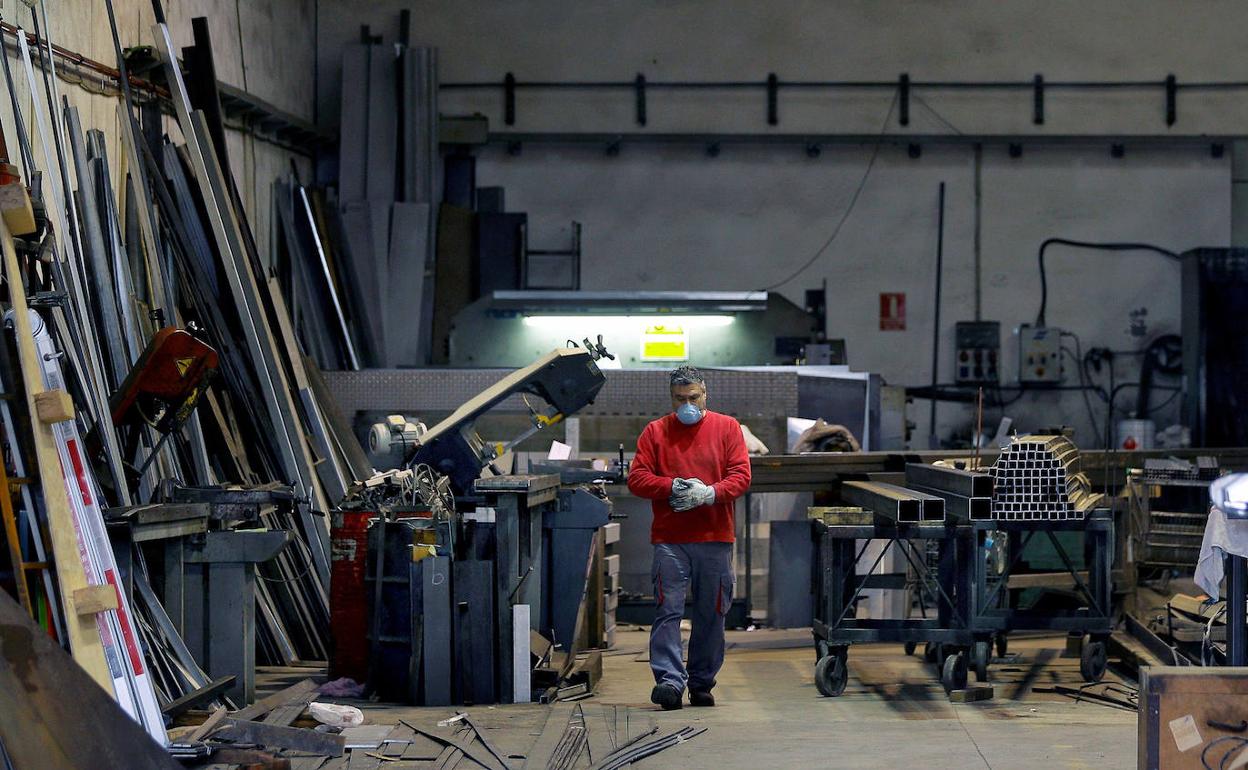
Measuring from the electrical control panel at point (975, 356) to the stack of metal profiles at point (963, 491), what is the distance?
3.88 metres

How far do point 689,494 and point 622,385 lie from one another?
2622 mm

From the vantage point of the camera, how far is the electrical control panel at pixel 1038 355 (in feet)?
30.4

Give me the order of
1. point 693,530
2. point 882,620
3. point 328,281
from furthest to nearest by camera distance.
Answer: point 328,281, point 882,620, point 693,530

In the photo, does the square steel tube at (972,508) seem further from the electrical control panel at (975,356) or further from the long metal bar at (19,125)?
the electrical control panel at (975,356)

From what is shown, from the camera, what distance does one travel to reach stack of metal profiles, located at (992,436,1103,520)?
5.04 metres

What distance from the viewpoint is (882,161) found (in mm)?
9484

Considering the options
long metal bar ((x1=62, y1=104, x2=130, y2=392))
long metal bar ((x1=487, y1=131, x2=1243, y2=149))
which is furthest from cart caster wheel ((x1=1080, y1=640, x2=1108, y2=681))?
long metal bar ((x1=487, y1=131, x2=1243, y2=149))

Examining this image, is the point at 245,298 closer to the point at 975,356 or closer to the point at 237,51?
the point at 237,51

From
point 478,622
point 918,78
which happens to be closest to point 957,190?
point 918,78

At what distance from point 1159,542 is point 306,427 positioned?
4.14 m

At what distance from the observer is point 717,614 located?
4980 millimetres

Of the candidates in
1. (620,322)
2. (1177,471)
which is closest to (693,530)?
(1177,471)

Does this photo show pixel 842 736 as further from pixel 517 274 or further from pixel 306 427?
pixel 517 274

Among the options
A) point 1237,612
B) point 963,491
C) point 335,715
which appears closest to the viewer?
point 1237,612
